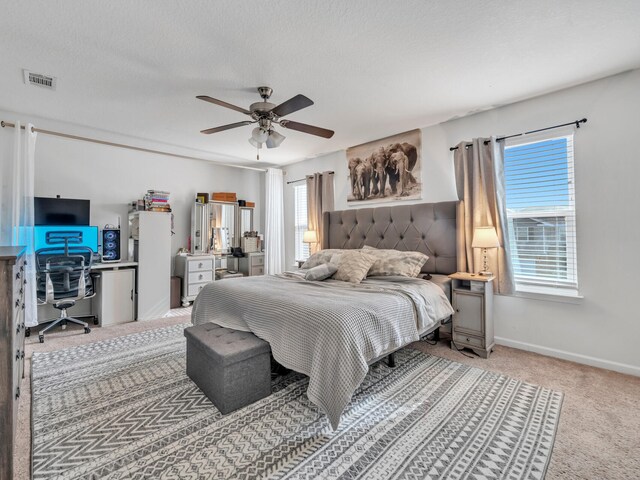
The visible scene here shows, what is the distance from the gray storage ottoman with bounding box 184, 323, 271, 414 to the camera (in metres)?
1.87

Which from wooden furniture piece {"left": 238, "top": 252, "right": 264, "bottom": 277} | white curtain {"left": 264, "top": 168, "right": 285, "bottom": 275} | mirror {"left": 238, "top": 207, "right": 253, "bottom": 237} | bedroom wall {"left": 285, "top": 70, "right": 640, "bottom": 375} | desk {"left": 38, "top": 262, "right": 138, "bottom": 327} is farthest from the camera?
mirror {"left": 238, "top": 207, "right": 253, "bottom": 237}

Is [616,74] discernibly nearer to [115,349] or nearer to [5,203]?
[115,349]

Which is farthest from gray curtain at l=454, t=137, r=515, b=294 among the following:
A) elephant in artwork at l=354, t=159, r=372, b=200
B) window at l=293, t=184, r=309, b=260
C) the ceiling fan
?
window at l=293, t=184, r=309, b=260

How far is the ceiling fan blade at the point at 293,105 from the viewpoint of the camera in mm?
2135

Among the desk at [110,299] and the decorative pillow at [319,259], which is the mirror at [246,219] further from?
the decorative pillow at [319,259]

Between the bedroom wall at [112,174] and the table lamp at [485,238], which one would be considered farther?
the bedroom wall at [112,174]

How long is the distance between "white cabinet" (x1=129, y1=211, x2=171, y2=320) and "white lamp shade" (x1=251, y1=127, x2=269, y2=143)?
236 cm

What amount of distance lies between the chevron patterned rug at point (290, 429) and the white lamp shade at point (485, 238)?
1.15 m

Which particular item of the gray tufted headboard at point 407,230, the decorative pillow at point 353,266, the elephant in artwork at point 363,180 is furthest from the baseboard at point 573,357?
the elephant in artwork at point 363,180

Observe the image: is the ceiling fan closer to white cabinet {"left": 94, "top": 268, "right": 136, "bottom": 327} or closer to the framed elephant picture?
the framed elephant picture

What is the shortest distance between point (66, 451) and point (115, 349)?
5.17 ft

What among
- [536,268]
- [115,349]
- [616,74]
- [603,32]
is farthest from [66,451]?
[616,74]

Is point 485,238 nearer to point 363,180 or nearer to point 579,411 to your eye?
point 579,411

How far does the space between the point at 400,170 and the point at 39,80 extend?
3.82 meters
